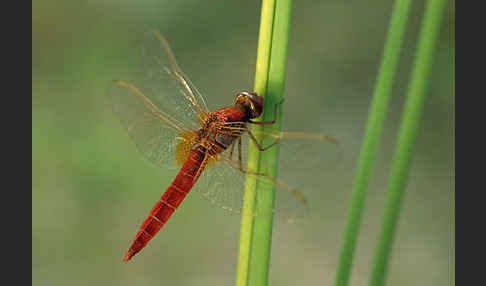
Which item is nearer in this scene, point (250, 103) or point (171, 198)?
point (250, 103)

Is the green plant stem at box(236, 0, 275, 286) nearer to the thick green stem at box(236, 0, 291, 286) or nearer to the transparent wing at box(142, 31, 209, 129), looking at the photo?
the thick green stem at box(236, 0, 291, 286)

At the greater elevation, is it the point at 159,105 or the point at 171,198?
the point at 159,105

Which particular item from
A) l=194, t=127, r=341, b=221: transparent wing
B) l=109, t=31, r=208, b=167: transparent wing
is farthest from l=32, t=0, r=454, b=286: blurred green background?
l=194, t=127, r=341, b=221: transparent wing

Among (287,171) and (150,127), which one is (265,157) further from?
(150,127)

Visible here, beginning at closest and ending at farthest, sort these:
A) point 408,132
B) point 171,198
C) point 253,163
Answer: point 408,132, point 253,163, point 171,198

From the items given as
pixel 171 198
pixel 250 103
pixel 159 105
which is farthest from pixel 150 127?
pixel 250 103

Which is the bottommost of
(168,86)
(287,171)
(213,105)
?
(213,105)

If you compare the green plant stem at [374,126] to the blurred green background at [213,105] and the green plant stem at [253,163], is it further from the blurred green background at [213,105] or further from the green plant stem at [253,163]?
the blurred green background at [213,105]
